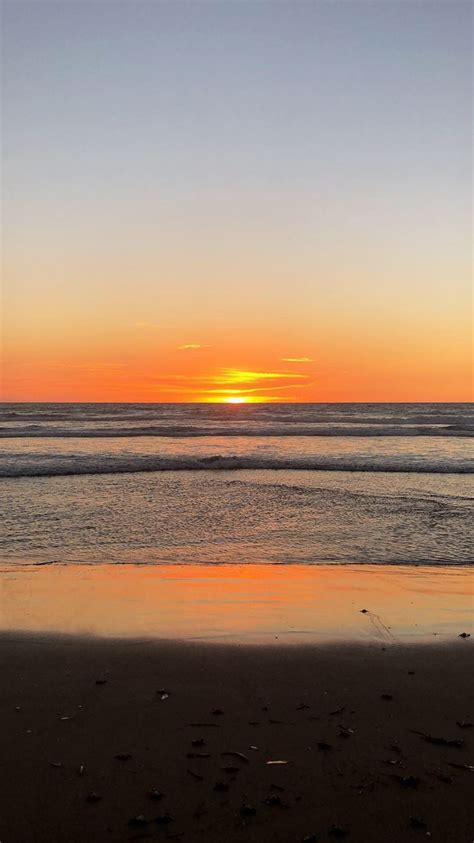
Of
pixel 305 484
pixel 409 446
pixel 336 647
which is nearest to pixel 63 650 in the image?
pixel 336 647

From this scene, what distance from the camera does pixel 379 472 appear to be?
1958cm

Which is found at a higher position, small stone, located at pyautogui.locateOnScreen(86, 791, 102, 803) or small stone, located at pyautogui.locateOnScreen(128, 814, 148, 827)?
small stone, located at pyautogui.locateOnScreen(86, 791, 102, 803)

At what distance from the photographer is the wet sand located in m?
3.39

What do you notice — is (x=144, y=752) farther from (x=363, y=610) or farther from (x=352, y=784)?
(x=363, y=610)

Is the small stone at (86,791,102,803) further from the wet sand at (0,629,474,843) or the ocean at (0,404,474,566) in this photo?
the ocean at (0,404,474,566)

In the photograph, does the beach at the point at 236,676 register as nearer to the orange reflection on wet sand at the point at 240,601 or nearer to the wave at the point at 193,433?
the orange reflection on wet sand at the point at 240,601

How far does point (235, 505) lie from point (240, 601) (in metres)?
6.72

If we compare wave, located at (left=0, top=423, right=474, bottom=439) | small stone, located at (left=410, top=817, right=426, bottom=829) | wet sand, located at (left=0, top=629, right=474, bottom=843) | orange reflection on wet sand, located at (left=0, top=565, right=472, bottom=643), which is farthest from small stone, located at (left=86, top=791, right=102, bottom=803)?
wave, located at (left=0, top=423, right=474, bottom=439)

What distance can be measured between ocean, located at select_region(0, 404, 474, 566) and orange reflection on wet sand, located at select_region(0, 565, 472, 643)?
63cm

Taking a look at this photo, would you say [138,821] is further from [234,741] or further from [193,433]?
[193,433]

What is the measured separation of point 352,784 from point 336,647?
2043 millimetres

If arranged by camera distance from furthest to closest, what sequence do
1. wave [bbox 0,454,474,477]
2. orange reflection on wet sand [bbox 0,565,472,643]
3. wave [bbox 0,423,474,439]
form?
wave [bbox 0,423,474,439] < wave [bbox 0,454,474,477] < orange reflection on wet sand [bbox 0,565,472,643]

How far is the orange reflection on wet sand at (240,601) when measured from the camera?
6172mm

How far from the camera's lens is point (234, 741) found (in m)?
4.12
